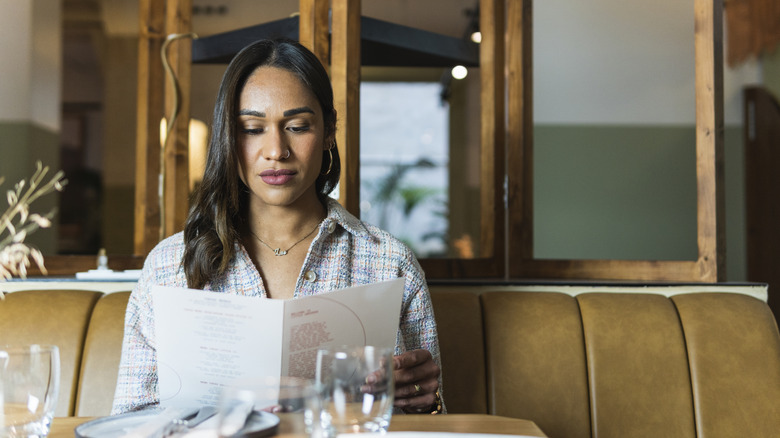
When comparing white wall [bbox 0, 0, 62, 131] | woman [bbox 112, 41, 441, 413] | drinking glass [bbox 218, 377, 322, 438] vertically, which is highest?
white wall [bbox 0, 0, 62, 131]

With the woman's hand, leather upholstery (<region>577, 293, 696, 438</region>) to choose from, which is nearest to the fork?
the woman's hand

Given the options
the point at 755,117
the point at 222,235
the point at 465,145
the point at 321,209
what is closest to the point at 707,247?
the point at 321,209

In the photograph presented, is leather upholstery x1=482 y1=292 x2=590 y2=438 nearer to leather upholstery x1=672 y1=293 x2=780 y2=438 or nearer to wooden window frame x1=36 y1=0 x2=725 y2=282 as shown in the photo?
leather upholstery x1=672 y1=293 x2=780 y2=438

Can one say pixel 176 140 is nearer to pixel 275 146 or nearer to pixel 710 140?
pixel 275 146

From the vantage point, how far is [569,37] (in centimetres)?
222

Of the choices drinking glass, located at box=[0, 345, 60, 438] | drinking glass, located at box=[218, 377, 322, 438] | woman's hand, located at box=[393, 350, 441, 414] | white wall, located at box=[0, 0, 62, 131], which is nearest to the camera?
drinking glass, located at box=[218, 377, 322, 438]

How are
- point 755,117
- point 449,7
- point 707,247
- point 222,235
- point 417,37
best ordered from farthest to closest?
point 755,117, point 449,7, point 417,37, point 707,247, point 222,235

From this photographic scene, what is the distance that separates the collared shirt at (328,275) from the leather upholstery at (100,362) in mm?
212

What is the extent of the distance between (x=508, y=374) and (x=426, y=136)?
19.4 feet

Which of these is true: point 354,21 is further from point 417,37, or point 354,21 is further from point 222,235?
point 222,235

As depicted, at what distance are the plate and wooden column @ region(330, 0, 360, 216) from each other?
38.8 inches

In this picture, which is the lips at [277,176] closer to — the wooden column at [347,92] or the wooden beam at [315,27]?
the wooden column at [347,92]

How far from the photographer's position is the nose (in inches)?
50.8

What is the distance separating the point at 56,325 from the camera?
1.57 m
